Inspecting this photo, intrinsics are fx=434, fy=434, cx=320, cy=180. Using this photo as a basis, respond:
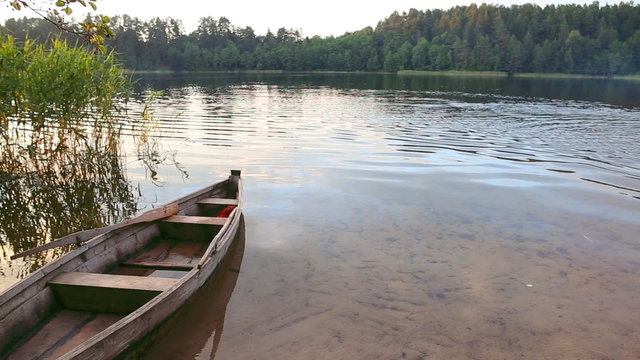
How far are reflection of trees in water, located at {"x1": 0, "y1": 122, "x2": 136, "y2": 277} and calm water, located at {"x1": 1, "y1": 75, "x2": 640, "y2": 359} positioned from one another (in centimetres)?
51

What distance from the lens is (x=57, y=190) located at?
12.0 m

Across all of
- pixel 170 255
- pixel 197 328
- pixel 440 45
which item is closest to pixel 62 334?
pixel 197 328

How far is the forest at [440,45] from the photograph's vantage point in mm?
132750

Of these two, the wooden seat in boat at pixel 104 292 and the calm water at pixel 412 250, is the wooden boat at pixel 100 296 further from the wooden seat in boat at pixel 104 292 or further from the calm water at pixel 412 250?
the calm water at pixel 412 250

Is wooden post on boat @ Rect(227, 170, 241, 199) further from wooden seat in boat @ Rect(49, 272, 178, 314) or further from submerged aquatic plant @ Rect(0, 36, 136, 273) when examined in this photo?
wooden seat in boat @ Rect(49, 272, 178, 314)

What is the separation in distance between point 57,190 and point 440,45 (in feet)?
545

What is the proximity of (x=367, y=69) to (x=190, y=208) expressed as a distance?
155968mm

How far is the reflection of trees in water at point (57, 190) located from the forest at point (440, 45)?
375ft

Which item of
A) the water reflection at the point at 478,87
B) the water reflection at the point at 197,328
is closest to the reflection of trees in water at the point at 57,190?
the water reflection at the point at 197,328

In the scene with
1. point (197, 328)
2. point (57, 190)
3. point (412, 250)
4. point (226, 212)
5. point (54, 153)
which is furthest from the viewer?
point (54, 153)

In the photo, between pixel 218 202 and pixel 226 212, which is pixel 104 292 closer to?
pixel 226 212

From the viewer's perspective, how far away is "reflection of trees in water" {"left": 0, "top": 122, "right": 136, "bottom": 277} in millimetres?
9541

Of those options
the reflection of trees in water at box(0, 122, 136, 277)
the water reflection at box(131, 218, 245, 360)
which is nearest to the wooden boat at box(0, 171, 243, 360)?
the water reflection at box(131, 218, 245, 360)

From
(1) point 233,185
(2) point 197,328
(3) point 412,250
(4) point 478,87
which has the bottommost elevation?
(2) point 197,328
